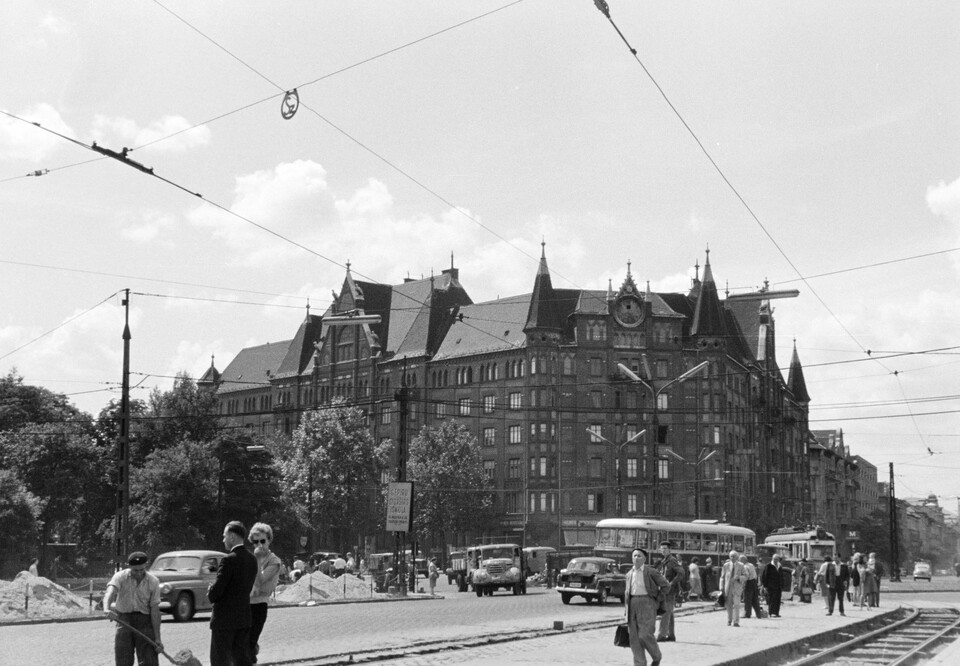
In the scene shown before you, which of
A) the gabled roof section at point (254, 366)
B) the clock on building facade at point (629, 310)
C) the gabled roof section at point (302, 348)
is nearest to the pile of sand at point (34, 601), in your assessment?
the clock on building facade at point (629, 310)

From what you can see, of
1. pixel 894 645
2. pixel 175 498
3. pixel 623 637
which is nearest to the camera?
pixel 623 637

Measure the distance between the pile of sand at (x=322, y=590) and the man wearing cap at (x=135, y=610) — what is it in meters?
28.7

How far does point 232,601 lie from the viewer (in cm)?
1152

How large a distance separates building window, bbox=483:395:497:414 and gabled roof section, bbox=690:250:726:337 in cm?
1775

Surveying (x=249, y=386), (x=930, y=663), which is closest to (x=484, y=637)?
(x=930, y=663)

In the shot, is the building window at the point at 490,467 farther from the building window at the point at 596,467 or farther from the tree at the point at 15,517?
the tree at the point at 15,517

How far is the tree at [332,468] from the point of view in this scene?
288ft

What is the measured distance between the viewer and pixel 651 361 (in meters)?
102

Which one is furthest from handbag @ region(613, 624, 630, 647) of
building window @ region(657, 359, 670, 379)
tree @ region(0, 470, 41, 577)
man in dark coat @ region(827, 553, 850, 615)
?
building window @ region(657, 359, 670, 379)

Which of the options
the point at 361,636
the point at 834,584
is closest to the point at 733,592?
the point at 834,584

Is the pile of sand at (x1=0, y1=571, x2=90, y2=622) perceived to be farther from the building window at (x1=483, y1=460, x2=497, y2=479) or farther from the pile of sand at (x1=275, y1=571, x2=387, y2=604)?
the building window at (x1=483, y1=460, x2=497, y2=479)

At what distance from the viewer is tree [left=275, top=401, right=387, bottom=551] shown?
3457 inches

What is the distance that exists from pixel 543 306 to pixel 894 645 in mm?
79176

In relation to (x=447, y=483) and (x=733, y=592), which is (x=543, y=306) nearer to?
(x=447, y=483)
